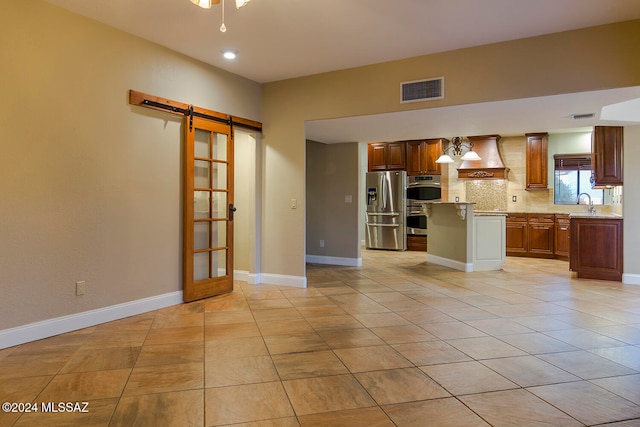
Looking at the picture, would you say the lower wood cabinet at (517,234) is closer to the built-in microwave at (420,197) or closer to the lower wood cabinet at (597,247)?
the built-in microwave at (420,197)

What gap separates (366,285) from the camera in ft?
17.3

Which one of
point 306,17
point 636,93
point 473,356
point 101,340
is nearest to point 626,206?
point 636,93

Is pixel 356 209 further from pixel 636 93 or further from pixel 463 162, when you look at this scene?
pixel 636 93

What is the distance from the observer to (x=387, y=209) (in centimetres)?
893

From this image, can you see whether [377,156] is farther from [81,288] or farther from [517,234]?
[81,288]

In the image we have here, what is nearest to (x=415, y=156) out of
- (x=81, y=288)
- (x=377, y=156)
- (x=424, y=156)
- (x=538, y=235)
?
(x=424, y=156)

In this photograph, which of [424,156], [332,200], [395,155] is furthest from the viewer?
[395,155]

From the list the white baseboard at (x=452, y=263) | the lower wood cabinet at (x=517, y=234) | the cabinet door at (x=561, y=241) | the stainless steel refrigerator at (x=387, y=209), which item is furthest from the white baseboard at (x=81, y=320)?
the cabinet door at (x=561, y=241)

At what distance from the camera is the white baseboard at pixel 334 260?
6.88 metres

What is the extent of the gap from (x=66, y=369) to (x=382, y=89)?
3960mm

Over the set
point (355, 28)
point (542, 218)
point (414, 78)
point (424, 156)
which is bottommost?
point (542, 218)

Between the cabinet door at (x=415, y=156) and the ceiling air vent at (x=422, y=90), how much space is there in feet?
14.9

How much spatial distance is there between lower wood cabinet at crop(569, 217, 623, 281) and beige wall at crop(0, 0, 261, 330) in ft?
18.3

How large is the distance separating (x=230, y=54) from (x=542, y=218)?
6601 mm
